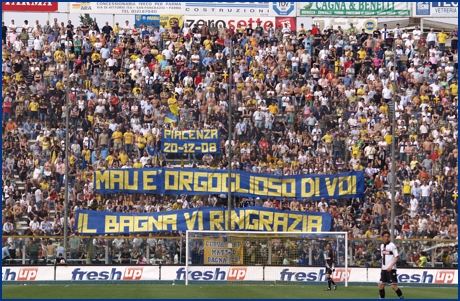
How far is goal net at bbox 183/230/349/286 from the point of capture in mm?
32875

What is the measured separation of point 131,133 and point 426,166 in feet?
40.7

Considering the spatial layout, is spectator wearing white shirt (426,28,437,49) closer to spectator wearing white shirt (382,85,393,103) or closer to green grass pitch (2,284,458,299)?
spectator wearing white shirt (382,85,393,103)

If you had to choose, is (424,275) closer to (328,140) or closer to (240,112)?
(328,140)

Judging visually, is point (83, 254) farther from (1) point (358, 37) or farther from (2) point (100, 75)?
(1) point (358, 37)

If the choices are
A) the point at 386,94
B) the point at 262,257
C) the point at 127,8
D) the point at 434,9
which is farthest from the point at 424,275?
the point at 127,8

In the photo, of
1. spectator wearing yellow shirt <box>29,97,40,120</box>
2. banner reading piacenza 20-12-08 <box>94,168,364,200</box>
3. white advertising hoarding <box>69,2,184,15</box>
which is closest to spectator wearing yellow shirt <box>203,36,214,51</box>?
white advertising hoarding <box>69,2,184,15</box>

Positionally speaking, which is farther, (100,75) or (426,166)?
(100,75)

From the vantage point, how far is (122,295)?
997 inches

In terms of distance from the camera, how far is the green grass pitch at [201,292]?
2533 cm

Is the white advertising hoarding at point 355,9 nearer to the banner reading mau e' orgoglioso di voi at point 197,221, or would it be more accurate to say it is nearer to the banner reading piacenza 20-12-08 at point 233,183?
the banner reading piacenza 20-12-08 at point 233,183

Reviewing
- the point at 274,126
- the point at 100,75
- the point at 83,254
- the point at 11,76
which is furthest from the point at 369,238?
the point at 11,76

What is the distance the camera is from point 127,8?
5081 cm

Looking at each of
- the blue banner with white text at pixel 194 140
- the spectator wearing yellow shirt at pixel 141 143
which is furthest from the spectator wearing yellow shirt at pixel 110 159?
the blue banner with white text at pixel 194 140

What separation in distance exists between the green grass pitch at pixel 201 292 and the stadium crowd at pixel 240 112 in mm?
6876
